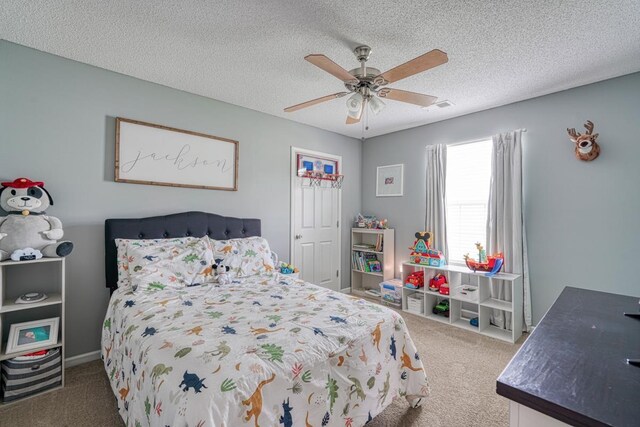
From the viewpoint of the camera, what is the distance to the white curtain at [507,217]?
312 cm

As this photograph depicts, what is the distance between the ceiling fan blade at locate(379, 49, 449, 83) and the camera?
1606 millimetres

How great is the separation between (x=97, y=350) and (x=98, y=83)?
2.35m

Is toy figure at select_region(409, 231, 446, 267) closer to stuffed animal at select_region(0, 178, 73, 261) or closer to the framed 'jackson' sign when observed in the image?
the framed 'jackson' sign

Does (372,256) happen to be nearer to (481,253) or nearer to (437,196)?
(437,196)

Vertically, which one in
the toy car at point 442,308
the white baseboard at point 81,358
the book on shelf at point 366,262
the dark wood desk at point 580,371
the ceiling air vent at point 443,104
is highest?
the ceiling air vent at point 443,104

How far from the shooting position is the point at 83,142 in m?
2.45

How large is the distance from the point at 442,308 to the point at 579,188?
1.90 m

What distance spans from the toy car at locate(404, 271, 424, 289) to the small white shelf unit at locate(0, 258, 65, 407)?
3.47 m

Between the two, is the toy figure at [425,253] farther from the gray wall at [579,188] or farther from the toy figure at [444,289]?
the gray wall at [579,188]

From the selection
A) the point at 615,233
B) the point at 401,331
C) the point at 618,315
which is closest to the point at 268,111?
the point at 401,331

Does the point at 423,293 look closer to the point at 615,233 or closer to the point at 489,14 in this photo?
the point at 615,233

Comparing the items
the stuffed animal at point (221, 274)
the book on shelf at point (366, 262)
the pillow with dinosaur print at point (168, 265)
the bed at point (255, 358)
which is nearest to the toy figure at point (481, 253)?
the book on shelf at point (366, 262)

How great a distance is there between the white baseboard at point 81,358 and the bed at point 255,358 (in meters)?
0.50

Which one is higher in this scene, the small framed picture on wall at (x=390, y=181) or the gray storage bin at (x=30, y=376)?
the small framed picture on wall at (x=390, y=181)
